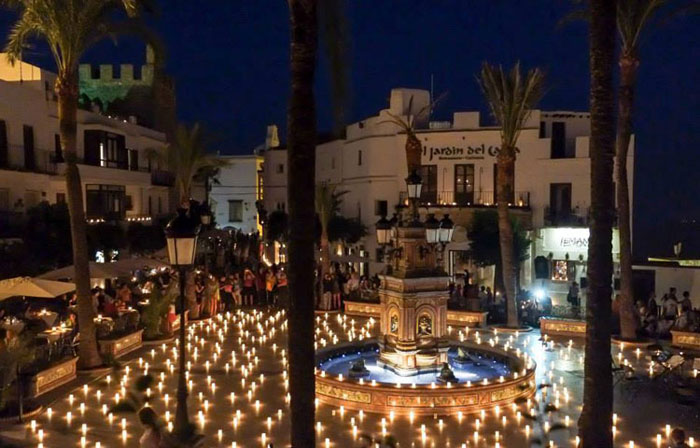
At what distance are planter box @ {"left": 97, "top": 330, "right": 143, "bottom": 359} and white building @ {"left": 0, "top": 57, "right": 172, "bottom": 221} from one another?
9.06m

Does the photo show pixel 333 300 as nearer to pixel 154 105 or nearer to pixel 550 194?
pixel 550 194

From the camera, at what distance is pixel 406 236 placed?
14367mm

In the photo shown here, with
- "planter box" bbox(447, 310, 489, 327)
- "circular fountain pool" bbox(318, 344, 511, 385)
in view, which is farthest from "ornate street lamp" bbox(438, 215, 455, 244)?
"planter box" bbox(447, 310, 489, 327)

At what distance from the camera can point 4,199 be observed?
2492 centimetres

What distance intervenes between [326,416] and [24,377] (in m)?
5.60

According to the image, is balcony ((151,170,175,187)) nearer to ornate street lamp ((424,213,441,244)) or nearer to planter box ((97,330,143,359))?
planter box ((97,330,143,359))

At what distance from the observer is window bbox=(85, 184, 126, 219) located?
31.8 m

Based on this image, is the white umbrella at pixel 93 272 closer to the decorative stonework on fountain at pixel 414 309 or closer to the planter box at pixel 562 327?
the decorative stonework on fountain at pixel 414 309

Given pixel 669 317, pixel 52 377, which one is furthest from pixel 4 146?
pixel 669 317

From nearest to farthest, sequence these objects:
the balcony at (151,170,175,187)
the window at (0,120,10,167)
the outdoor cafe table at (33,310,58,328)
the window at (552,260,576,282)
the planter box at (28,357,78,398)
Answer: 1. the planter box at (28,357,78,398)
2. the outdoor cafe table at (33,310,58,328)
3. the window at (0,120,10,167)
4. the window at (552,260,576,282)
5. the balcony at (151,170,175,187)

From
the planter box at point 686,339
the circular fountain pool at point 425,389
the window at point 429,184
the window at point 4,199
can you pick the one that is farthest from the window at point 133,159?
the planter box at point 686,339

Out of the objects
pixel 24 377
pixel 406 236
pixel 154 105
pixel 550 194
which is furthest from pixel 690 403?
pixel 154 105

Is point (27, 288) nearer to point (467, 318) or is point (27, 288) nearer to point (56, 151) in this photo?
point (467, 318)

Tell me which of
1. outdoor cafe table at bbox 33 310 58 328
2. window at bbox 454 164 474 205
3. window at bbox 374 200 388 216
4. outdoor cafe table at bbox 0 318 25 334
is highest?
window at bbox 454 164 474 205
